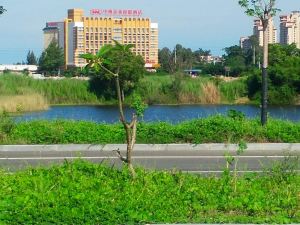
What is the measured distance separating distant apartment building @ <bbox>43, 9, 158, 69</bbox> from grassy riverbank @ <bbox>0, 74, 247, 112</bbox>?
289 centimetres

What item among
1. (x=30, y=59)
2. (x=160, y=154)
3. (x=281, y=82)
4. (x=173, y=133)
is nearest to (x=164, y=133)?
(x=173, y=133)

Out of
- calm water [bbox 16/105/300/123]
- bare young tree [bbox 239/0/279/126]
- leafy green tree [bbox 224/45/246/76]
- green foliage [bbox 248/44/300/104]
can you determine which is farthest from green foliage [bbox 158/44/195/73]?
bare young tree [bbox 239/0/279/126]

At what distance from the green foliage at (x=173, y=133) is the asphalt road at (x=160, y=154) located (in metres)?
0.39

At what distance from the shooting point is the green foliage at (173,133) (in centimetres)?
1574

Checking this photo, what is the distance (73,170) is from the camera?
8.39 metres

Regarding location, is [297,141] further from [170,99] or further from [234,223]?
[170,99]

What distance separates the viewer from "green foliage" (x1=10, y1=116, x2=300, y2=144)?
1574cm

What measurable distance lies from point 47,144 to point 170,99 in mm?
40389

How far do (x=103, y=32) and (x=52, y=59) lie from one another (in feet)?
168

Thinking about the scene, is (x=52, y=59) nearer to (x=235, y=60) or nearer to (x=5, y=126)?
(x=235, y=60)

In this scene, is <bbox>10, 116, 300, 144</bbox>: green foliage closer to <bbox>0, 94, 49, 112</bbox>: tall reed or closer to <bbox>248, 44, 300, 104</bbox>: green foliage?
<bbox>0, 94, 49, 112</bbox>: tall reed

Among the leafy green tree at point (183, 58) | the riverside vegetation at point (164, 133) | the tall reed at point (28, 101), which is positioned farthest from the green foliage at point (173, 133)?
the leafy green tree at point (183, 58)

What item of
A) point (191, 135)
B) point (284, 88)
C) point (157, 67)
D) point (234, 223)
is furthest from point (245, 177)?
point (157, 67)

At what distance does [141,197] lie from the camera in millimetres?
7223
